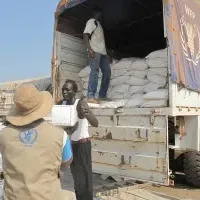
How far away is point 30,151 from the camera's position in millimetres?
2041

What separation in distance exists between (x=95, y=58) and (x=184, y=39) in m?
1.36

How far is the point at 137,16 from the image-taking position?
268 inches

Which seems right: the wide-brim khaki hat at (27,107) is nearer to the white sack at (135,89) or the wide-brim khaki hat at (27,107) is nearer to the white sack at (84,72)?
the white sack at (135,89)

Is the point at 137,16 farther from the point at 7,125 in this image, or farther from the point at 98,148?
the point at 7,125

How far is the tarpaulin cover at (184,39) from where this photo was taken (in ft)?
14.8

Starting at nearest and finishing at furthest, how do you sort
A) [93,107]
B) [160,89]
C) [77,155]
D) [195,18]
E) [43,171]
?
[43,171]
[77,155]
[160,89]
[93,107]
[195,18]

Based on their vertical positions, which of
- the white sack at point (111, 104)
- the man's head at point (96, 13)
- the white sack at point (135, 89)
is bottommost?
the white sack at point (111, 104)

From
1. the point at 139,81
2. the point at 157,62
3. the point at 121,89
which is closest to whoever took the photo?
the point at 157,62

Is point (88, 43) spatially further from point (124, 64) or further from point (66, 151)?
point (66, 151)

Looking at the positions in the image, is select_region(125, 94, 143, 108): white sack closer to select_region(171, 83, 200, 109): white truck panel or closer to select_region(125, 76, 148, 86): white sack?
select_region(125, 76, 148, 86): white sack

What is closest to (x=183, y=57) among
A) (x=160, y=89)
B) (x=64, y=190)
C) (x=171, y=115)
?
(x=160, y=89)

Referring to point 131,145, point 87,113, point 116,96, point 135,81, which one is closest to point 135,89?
point 135,81

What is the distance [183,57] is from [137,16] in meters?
2.23

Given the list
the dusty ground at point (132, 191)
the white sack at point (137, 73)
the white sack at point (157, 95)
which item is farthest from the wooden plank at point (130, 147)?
the white sack at point (137, 73)
